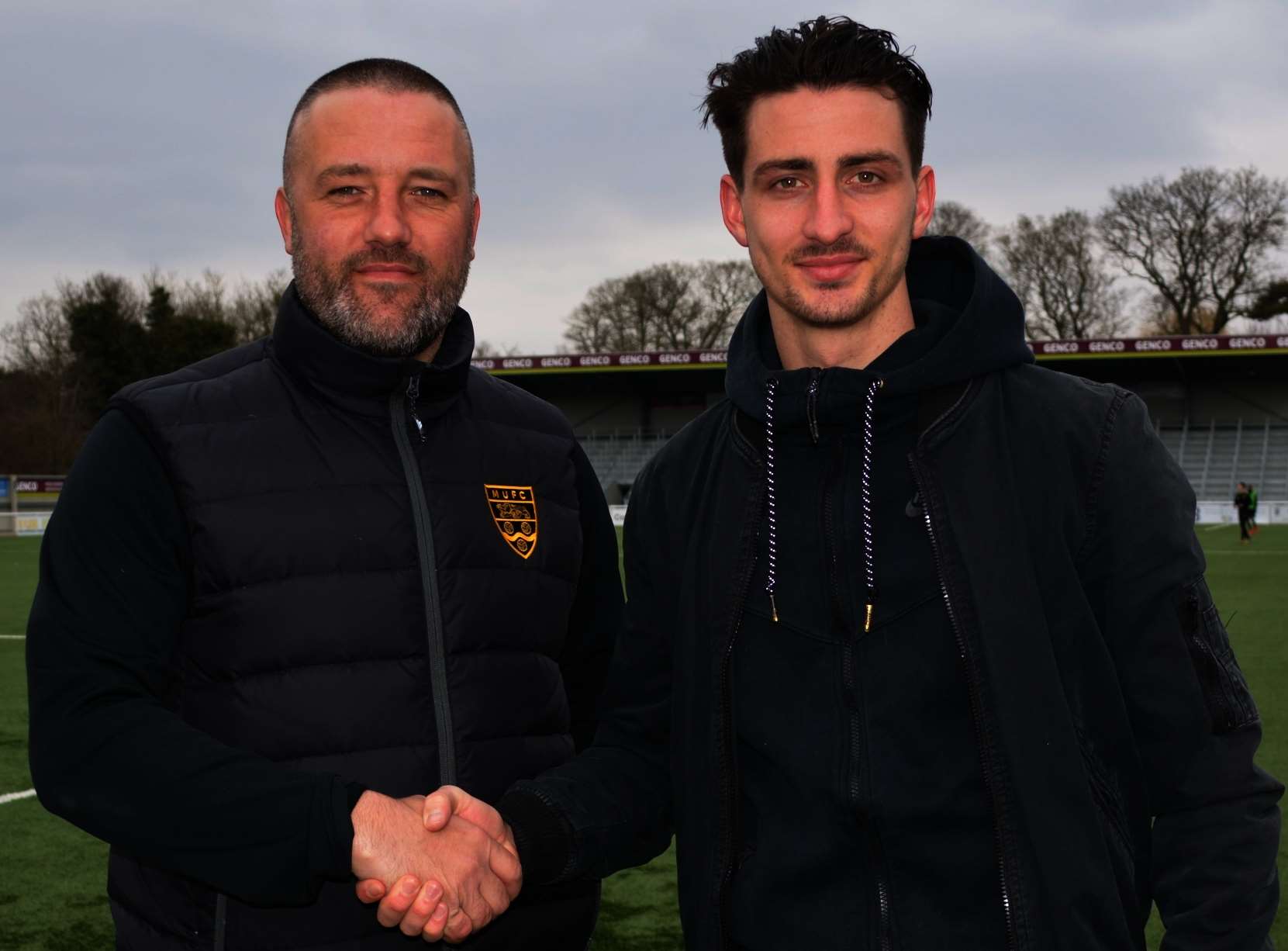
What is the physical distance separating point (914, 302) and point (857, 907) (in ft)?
3.61

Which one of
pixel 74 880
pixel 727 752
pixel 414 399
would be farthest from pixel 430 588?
pixel 74 880

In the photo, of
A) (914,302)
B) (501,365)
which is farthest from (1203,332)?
(914,302)

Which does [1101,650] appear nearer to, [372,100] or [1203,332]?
[372,100]

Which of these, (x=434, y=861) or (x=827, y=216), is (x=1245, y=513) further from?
(x=434, y=861)

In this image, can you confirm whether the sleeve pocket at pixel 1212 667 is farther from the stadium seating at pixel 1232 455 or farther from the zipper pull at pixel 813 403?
the stadium seating at pixel 1232 455

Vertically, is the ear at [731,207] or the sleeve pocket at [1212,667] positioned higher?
the ear at [731,207]

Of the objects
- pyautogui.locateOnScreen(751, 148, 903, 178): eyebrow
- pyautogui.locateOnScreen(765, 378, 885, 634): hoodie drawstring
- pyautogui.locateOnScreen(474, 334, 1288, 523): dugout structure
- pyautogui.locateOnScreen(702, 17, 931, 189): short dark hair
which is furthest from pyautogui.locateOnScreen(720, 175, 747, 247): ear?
pyautogui.locateOnScreen(474, 334, 1288, 523): dugout structure

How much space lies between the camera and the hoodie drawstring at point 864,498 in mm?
2203

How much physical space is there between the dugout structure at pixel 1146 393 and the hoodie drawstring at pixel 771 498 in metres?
36.7

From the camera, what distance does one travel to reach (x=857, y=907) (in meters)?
2.11

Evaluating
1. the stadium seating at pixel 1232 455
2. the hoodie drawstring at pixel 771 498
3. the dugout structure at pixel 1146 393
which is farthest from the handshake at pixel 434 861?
the stadium seating at pixel 1232 455

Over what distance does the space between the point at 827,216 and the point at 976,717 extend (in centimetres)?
90

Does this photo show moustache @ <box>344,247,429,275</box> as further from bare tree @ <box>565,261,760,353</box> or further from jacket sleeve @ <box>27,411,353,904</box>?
bare tree @ <box>565,261,760,353</box>

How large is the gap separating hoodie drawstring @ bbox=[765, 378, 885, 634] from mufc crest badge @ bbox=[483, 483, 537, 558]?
0.60 metres
